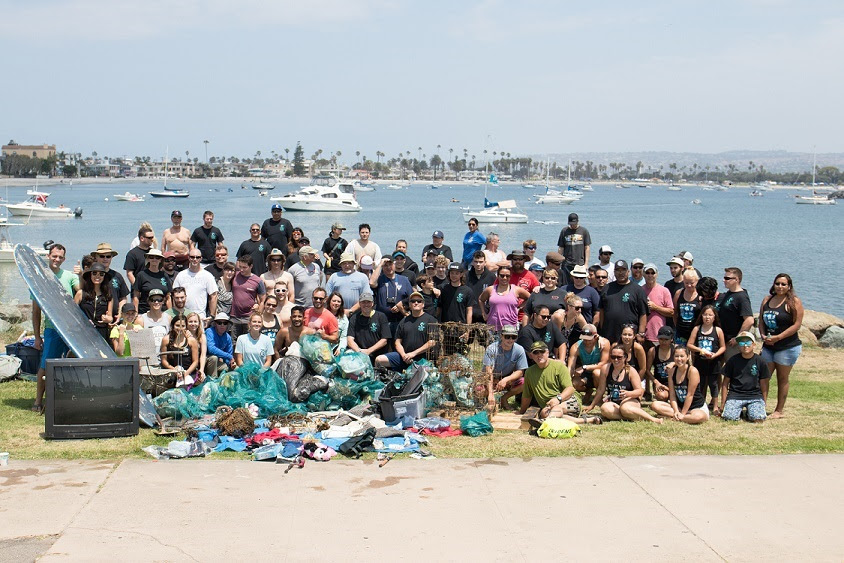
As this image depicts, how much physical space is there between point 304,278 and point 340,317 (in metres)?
1.22

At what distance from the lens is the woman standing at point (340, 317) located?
12.0 m

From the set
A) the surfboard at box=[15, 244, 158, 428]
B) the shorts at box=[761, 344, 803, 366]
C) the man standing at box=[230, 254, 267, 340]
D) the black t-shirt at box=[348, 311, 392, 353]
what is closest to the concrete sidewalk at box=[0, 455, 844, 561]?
the surfboard at box=[15, 244, 158, 428]

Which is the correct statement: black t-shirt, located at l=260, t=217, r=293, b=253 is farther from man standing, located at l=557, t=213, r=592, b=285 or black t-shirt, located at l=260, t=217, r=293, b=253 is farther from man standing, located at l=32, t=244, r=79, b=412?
man standing, located at l=557, t=213, r=592, b=285

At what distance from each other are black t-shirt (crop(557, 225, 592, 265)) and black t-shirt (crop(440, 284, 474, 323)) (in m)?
3.25

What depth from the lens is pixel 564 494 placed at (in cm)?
799

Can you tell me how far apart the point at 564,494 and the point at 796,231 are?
85.4 metres

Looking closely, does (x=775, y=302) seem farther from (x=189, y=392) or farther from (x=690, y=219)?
(x=690, y=219)

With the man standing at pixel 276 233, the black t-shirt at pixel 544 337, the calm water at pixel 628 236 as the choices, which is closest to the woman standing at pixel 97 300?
the man standing at pixel 276 233

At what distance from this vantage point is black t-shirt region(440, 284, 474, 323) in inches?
477

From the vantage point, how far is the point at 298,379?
35.7 ft

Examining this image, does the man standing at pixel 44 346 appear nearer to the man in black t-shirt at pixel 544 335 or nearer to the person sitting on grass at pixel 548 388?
the person sitting on grass at pixel 548 388

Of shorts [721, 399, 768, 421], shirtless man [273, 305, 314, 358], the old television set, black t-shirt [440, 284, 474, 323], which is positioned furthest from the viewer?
black t-shirt [440, 284, 474, 323]

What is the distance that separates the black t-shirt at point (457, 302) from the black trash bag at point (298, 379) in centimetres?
218

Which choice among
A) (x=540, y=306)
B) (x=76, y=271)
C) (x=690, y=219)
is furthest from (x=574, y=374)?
(x=690, y=219)
